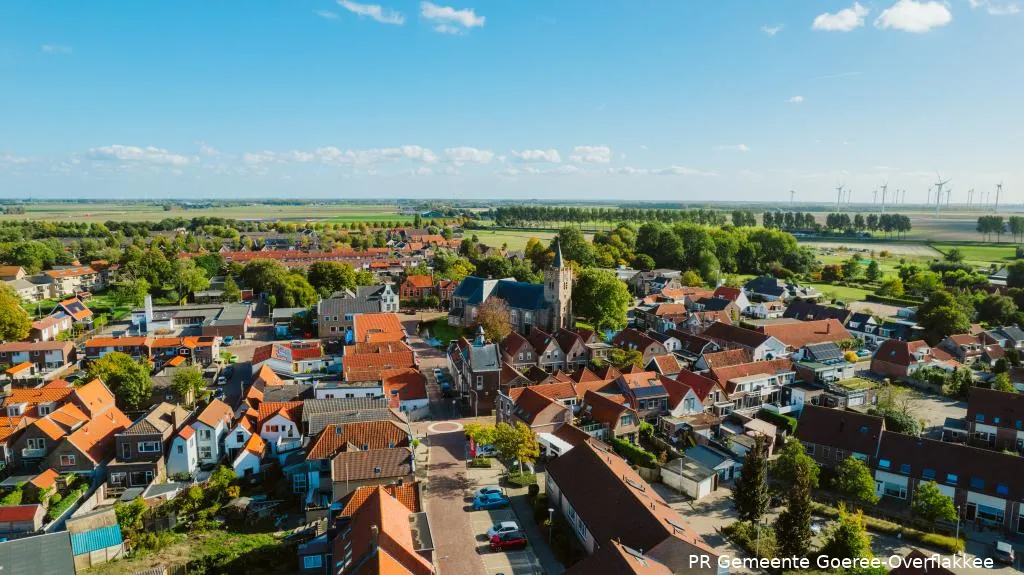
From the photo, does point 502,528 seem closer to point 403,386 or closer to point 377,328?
point 403,386

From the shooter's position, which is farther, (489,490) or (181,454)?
(181,454)

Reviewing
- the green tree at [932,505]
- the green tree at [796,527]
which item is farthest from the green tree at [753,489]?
the green tree at [932,505]

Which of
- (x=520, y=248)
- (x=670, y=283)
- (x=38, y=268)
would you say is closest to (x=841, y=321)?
(x=670, y=283)

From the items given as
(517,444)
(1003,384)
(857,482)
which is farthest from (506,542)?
(1003,384)

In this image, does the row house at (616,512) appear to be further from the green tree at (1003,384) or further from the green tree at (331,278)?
the green tree at (331,278)

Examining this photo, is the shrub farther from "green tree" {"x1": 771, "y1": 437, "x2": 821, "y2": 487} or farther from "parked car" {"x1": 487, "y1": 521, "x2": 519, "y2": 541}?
"green tree" {"x1": 771, "y1": 437, "x2": 821, "y2": 487}

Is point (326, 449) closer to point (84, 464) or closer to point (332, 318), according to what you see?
point (84, 464)
